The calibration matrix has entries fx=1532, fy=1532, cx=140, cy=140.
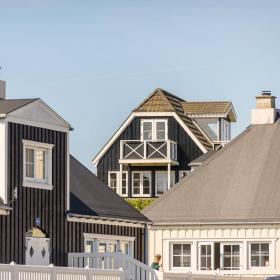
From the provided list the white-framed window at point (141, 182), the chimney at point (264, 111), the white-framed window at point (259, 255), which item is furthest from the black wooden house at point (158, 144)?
the white-framed window at point (259, 255)

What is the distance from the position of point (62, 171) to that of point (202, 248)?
1408cm

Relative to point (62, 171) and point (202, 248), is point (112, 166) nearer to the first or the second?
point (202, 248)

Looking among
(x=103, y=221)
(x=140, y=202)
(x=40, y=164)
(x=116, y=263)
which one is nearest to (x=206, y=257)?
(x=103, y=221)

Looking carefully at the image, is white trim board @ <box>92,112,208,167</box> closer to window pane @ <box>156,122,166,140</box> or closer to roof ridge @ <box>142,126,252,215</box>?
window pane @ <box>156,122,166,140</box>

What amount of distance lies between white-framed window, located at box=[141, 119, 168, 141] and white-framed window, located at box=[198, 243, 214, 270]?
2925 centimetres

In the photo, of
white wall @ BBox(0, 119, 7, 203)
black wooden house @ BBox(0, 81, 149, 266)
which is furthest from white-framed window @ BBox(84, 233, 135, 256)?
white wall @ BBox(0, 119, 7, 203)

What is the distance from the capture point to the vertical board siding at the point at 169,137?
9325 centimetres

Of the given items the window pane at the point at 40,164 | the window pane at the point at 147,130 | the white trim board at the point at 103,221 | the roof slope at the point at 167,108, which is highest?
the roof slope at the point at 167,108

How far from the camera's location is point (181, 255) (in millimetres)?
64688

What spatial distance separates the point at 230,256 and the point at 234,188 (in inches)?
155

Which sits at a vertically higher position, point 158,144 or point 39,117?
point 158,144

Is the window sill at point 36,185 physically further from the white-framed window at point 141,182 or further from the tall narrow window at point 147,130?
the white-framed window at point 141,182

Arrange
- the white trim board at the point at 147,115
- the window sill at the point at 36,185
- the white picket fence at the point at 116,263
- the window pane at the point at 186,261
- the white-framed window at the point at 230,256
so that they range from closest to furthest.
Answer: the window sill at the point at 36,185, the white picket fence at the point at 116,263, the white-framed window at the point at 230,256, the window pane at the point at 186,261, the white trim board at the point at 147,115

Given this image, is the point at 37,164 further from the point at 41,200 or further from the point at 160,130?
the point at 160,130
